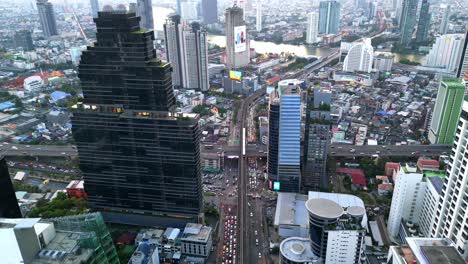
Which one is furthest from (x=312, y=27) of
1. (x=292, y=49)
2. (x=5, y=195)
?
(x=5, y=195)

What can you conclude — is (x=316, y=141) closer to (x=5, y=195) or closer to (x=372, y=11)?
(x=5, y=195)

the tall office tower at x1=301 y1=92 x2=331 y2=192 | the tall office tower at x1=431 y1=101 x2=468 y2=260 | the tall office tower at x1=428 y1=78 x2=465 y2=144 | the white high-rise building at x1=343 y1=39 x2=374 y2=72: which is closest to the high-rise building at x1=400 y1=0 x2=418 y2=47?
the white high-rise building at x1=343 y1=39 x2=374 y2=72

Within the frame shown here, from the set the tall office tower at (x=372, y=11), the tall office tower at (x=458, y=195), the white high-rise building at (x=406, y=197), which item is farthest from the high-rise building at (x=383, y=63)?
the tall office tower at (x=372, y=11)

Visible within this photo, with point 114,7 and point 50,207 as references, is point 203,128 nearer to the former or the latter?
point 50,207

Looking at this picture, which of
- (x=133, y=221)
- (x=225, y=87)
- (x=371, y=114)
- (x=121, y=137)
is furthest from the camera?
(x=225, y=87)

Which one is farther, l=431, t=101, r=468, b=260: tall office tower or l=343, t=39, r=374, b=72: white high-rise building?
l=343, t=39, r=374, b=72: white high-rise building

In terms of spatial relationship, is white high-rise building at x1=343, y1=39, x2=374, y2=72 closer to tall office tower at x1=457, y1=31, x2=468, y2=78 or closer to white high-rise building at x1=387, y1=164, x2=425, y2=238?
tall office tower at x1=457, y1=31, x2=468, y2=78

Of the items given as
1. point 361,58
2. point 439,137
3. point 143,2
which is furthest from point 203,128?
point 143,2
